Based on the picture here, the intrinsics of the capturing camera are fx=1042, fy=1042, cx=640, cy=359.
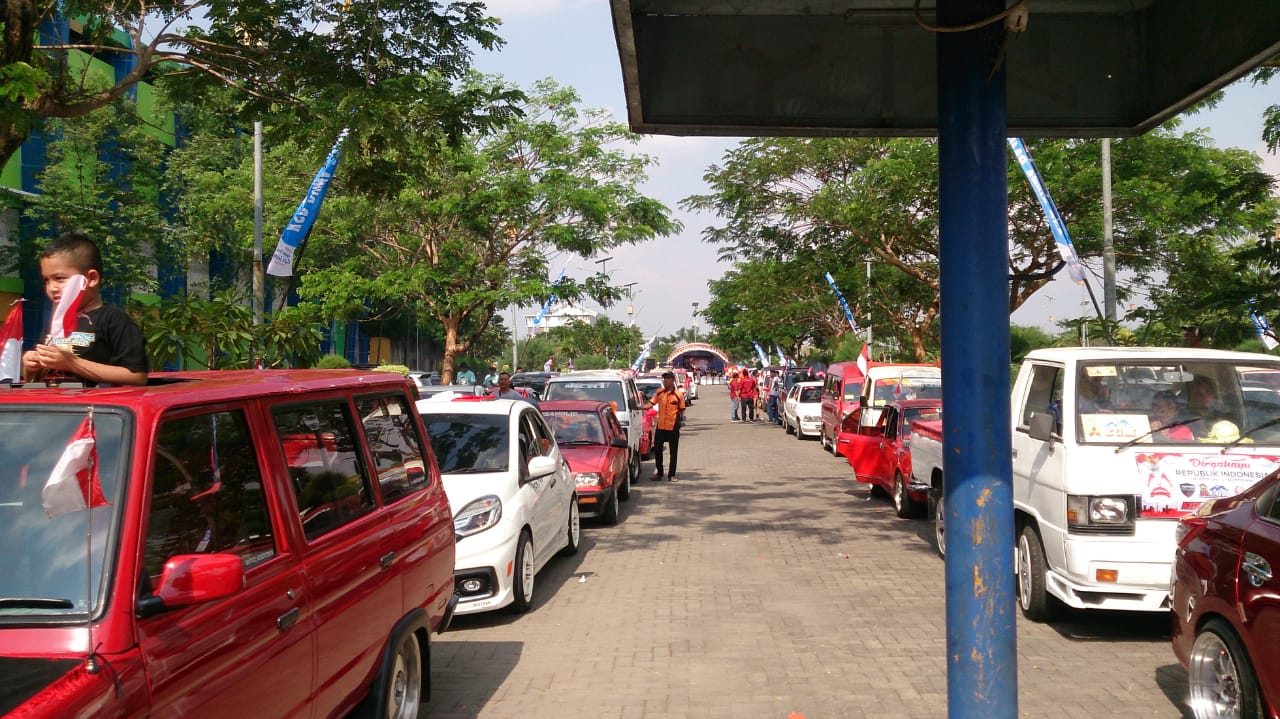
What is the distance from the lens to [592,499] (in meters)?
12.4

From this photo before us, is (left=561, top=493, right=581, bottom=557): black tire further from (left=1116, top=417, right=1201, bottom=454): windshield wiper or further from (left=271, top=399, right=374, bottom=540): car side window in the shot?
(left=271, top=399, right=374, bottom=540): car side window

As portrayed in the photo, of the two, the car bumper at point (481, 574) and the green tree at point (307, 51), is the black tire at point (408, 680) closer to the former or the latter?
the car bumper at point (481, 574)

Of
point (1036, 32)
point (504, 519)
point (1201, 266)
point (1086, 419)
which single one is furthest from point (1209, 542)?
point (1201, 266)

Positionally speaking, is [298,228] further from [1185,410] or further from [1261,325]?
[1185,410]

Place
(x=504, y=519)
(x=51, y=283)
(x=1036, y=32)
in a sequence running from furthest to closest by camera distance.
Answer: (x=504, y=519) < (x=1036, y=32) < (x=51, y=283)

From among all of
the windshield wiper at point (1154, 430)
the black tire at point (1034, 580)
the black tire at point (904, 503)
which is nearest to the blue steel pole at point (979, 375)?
the windshield wiper at point (1154, 430)

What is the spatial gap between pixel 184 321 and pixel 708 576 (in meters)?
6.15

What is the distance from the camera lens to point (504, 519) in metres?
7.94

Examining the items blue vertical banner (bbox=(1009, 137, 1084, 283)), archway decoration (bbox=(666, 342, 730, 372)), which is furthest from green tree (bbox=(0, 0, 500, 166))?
archway decoration (bbox=(666, 342, 730, 372))

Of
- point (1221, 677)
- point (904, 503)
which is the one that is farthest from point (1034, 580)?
point (904, 503)

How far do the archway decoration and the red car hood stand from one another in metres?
131

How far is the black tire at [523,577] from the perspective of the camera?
8.04 meters

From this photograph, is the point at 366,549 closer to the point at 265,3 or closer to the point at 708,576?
the point at 708,576

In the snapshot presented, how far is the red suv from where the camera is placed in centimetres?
277
